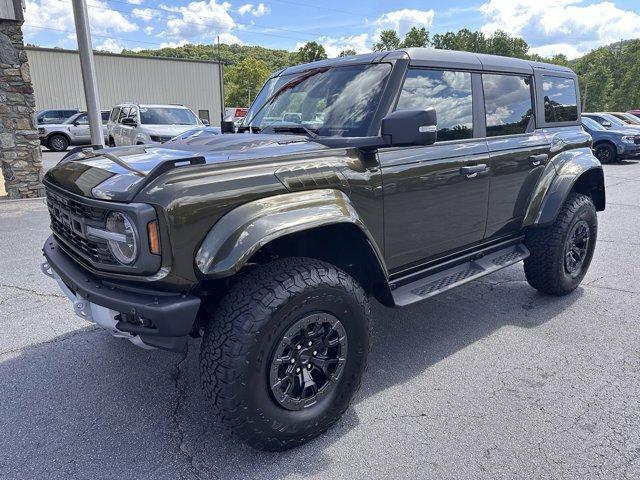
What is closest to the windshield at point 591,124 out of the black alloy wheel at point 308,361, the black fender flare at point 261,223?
the black fender flare at point 261,223

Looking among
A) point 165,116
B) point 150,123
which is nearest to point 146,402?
point 150,123

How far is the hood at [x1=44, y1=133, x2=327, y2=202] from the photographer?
7.09ft

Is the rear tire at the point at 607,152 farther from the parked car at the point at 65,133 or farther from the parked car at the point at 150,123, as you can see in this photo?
the parked car at the point at 65,133

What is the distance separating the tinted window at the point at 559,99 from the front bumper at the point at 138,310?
3570 mm

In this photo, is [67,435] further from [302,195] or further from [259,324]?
[302,195]

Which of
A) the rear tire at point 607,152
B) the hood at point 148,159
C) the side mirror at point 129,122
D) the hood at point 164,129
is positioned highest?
the hood at point 148,159

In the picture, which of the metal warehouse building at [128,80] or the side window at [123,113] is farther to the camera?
the metal warehouse building at [128,80]

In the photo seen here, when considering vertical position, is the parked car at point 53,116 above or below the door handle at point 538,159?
below

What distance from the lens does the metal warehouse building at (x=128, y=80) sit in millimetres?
28409

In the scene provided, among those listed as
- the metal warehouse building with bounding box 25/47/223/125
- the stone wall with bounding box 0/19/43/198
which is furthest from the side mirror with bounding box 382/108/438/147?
the metal warehouse building with bounding box 25/47/223/125

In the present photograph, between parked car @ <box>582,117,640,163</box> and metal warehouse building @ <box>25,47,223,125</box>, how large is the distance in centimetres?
2296

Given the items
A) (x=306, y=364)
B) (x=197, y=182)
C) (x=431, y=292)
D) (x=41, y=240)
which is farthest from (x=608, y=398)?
(x=41, y=240)

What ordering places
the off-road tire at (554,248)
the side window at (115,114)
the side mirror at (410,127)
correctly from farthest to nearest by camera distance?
1. the side window at (115,114)
2. the off-road tire at (554,248)
3. the side mirror at (410,127)

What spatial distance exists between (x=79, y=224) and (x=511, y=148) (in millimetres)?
3037
